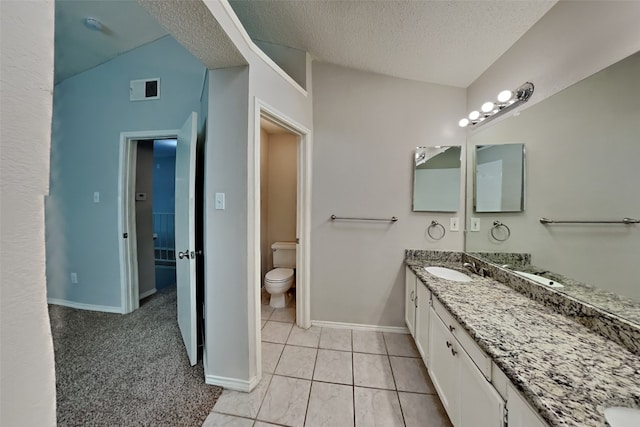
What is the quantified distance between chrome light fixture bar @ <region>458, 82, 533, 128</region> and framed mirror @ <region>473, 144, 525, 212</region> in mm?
229

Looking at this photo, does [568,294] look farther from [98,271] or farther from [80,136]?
[80,136]

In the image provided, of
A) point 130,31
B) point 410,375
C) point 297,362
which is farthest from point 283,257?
point 130,31

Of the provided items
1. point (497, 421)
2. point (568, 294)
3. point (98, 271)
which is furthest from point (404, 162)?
point (98, 271)

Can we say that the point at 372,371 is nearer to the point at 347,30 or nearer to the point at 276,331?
the point at 276,331

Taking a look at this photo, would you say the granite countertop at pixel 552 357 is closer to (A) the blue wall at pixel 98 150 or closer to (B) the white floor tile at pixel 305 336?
(B) the white floor tile at pixel 305 336

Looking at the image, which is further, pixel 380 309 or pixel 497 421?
pixel 380 309

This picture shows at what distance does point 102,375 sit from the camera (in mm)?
1621

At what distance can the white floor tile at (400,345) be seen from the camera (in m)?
1.90

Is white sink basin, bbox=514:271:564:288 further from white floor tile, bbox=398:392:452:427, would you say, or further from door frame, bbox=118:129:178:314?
door frame, bbox=118:129:178:314

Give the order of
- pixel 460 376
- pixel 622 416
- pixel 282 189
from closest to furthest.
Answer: pixel 622 416
pixel 460 376
pixel 282 189

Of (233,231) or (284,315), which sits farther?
(284,315)

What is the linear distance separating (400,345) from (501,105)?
2109 millimetres

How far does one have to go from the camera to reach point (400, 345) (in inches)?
78.8

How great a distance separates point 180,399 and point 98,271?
197 centimetres
